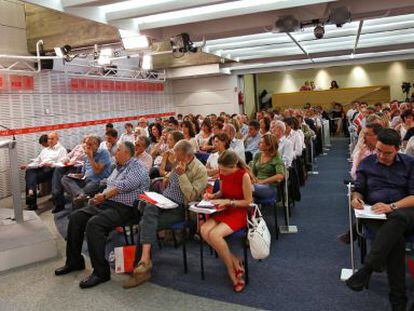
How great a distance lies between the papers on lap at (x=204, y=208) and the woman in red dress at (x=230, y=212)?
2.1 inches

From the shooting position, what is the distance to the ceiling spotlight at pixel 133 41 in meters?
6.25

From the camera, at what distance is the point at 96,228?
3.67 metres

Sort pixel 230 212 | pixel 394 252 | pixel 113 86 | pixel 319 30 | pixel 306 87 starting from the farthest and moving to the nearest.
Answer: pixel 306 87, pixel 113 86, pixel 319 30, pixel 230 212, pixel 394 252

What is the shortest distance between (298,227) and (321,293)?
1683 millimetres

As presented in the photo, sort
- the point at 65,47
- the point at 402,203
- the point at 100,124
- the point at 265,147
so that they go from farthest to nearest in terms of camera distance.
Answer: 1. the point at 100,124
2. the point at 65,47
3. the point at 265,147
4. the point at 402,203

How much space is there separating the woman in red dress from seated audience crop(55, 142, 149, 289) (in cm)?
85

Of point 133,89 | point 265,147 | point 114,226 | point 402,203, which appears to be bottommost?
point 114,226

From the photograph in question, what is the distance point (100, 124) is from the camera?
1045 cm

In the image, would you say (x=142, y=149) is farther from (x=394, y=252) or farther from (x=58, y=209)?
(x=394, y=252)

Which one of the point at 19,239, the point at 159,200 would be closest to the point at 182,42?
the point at 159,200

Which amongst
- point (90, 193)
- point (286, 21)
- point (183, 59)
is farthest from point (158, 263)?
point (183, 59)

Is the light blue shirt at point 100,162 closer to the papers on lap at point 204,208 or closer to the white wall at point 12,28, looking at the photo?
the papers on lap at point 204,208

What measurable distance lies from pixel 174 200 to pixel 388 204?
1.93 meters

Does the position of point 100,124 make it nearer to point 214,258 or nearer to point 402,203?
point 214,258
